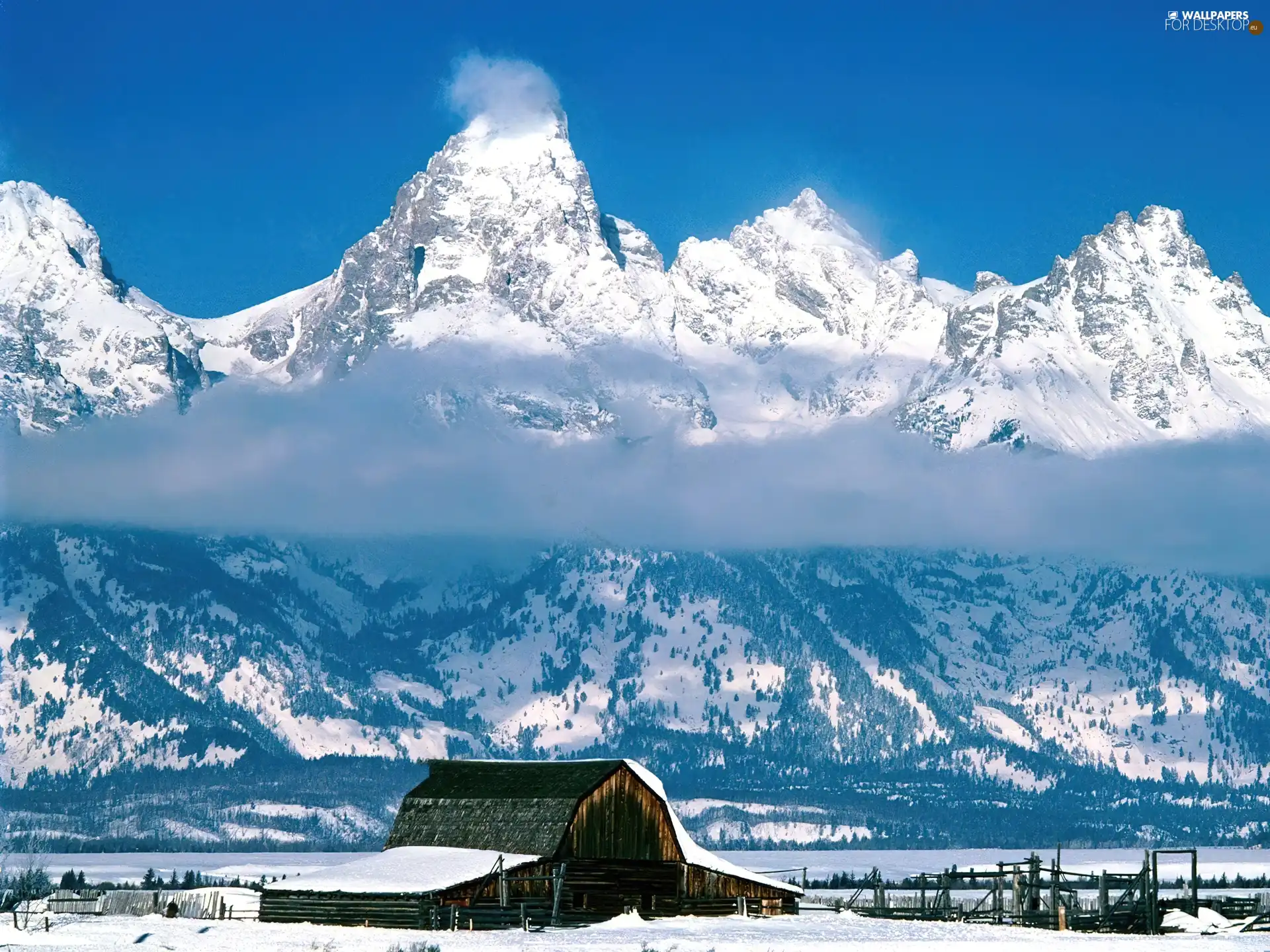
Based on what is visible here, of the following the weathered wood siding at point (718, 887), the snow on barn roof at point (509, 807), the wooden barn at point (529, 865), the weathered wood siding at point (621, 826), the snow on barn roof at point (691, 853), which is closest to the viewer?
the wooden barn at point (529, 865)

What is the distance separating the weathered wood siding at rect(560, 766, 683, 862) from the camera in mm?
Result: 100500

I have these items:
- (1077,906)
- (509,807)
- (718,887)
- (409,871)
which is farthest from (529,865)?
(1077,906)

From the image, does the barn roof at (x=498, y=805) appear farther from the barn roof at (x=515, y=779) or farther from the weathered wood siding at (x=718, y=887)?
the weathered wood siding at (x=718, y=887)

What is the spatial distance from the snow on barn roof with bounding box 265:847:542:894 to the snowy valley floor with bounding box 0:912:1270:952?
2.62m

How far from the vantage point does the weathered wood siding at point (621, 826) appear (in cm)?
10050

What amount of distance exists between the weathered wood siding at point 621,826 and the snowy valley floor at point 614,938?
4208mm

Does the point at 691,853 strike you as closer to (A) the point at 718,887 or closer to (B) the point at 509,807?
(A) the point at 718,887

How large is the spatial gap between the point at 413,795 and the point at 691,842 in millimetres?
14290

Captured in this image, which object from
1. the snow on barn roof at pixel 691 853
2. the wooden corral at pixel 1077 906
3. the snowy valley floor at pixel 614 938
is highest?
the snow on barn roof at pixel 691 853

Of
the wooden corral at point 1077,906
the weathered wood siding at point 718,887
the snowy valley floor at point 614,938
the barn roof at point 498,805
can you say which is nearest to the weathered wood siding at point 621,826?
the barn roof at point 498,805

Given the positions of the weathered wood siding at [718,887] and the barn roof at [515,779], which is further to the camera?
the weathered wood siding at [718,887]

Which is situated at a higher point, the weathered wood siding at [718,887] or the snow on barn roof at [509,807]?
the snow on barn roof at [509,807]

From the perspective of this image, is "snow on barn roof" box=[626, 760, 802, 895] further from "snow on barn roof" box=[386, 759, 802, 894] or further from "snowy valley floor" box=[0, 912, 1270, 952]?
"snowy valley floor" box=[0, 912, 1270, 952]

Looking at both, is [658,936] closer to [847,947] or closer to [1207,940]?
[847,947]
